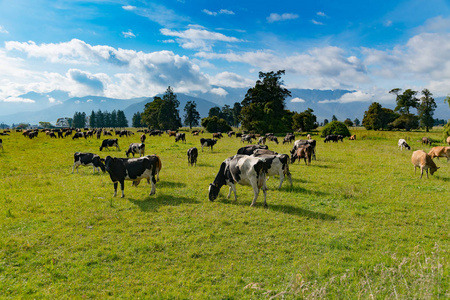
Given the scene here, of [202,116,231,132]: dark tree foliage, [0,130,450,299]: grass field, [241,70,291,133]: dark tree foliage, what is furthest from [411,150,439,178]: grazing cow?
[202,116,231,132]: dark tree foliage

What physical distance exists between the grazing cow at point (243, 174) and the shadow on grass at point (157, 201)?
1.51m

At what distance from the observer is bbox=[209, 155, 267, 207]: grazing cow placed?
10.5 meters

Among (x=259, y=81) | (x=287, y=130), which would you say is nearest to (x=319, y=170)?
(x=287, y=130)

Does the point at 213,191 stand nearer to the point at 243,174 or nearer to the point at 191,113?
the point at 243,174

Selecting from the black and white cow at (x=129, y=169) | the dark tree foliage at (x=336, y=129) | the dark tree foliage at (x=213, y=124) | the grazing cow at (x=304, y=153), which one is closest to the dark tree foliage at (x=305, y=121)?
the dark tree foliage at (x=336, y=129)

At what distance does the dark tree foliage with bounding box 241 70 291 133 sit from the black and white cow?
174ft

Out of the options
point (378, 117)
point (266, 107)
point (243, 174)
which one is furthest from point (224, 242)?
point (378, 117)

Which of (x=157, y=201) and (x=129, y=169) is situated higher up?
(x=129, y=169)

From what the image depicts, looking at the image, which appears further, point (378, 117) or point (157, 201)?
point (378, 117)

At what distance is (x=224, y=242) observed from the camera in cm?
738

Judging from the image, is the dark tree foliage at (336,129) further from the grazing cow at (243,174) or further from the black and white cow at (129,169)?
the black and white cow at (129,169)

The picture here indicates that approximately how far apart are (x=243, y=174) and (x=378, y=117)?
88.3 m

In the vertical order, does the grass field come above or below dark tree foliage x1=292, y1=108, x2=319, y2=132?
below

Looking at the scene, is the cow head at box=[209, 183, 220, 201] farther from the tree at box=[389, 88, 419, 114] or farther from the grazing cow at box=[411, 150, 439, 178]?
the tree at box=[389, 88, 419, 114]
